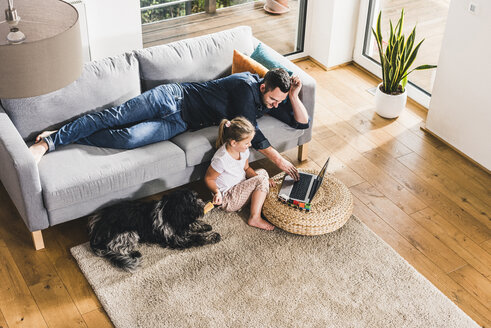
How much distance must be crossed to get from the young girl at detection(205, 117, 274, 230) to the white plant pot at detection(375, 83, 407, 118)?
137 cm

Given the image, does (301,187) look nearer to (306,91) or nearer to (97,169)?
(306,91)

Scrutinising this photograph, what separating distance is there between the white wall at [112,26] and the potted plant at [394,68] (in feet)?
5.67

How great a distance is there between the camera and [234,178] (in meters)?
3.39

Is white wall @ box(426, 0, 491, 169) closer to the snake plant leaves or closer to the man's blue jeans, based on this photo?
the snake plant leaves

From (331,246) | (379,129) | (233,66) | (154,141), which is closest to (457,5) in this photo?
(379,129)

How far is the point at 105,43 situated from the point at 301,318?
2.41 meters

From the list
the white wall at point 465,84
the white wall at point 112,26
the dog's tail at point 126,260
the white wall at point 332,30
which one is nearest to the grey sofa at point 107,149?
the dog's tail at point 126,260

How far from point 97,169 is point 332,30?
→ 2.54 metres

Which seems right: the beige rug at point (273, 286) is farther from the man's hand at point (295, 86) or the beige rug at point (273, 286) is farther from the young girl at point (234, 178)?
the man's hand at point (295, 86)

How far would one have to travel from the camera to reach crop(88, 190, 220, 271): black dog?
312 centimetres

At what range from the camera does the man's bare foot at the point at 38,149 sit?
123 inches

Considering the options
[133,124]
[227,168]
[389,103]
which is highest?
[133,124]

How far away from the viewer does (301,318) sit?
2840mm

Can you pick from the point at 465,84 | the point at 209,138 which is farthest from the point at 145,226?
the point at 465,84
